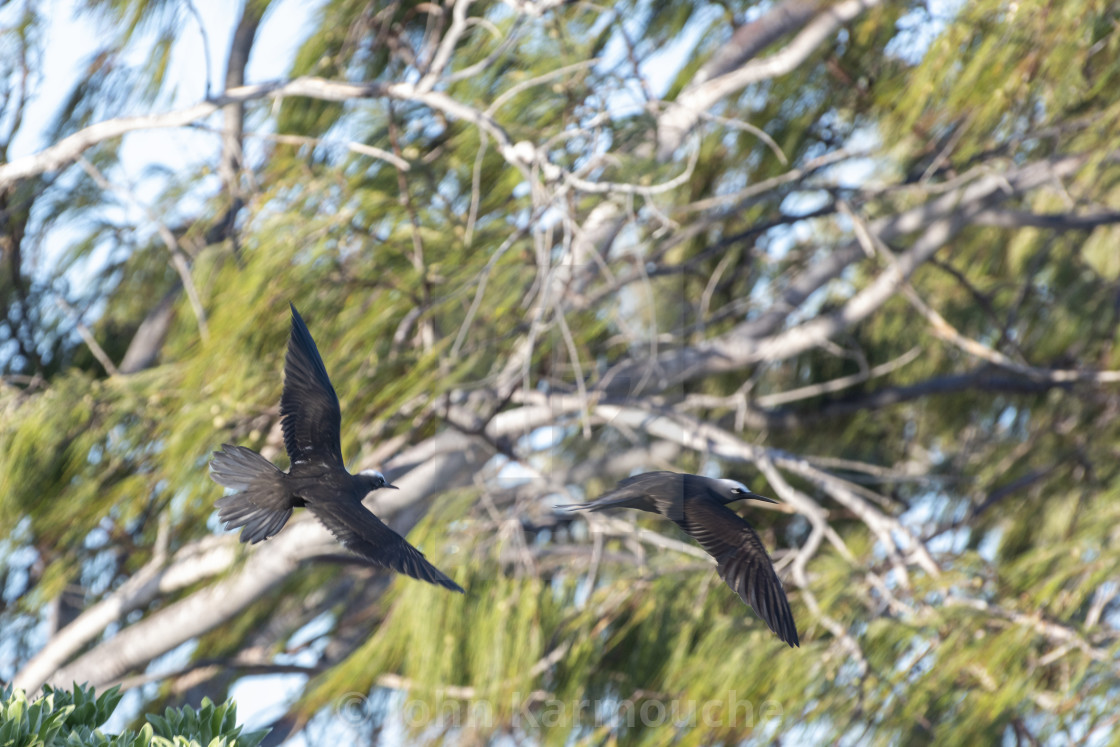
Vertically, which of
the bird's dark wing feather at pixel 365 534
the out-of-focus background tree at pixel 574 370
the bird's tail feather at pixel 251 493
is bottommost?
the out-of-focus background tree at pixel 574 370

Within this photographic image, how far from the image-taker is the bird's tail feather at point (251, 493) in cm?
91

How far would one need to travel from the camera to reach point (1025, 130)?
2.80m

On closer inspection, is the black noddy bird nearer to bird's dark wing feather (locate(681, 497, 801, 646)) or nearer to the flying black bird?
bird's dark wing feather (locate(681, 497, 801, 646))

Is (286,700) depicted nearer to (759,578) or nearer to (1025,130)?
(759,578)

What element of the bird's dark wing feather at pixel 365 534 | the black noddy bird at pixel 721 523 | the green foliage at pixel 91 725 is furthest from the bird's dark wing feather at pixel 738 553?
the green foliage at pixel 91 725

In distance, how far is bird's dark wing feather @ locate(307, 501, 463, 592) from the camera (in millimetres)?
895

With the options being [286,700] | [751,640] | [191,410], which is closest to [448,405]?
[191,410]

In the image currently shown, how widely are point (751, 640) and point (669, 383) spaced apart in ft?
2.13

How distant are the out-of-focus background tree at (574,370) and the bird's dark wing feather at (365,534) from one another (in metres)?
0.75

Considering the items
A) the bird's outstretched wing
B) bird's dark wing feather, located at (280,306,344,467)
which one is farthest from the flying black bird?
→ the bird's outstretched wing

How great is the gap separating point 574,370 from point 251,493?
1383 millimetres

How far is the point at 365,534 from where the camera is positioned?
91cm

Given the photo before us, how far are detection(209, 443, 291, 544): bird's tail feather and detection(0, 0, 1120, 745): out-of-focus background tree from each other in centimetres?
73

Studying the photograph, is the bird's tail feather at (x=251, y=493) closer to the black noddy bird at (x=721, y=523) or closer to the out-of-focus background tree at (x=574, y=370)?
the black noddy bird at (x=721, y=523)
